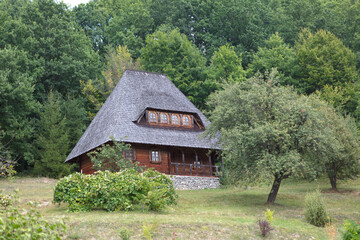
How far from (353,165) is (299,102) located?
7.10 meters

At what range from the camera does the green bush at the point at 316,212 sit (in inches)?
796

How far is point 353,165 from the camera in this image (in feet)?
98.8

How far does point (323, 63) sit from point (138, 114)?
23725 mm

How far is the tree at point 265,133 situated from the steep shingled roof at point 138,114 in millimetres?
5177

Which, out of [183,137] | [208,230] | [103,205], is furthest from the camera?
[183,137]

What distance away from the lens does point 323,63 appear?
162ft

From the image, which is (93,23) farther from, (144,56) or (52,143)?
(52,143)

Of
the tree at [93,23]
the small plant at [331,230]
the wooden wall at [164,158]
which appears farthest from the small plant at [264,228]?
the tree at [93,23]

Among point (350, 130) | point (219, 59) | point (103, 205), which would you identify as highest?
point (219, 59)

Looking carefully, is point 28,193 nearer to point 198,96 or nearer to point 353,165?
point 353,165

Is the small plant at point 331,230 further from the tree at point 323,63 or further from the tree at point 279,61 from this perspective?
the tree at point 279,61

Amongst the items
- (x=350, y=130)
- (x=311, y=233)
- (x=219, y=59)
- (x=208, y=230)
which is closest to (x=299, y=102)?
(x=350, y=130)

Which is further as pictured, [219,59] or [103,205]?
[219,59]

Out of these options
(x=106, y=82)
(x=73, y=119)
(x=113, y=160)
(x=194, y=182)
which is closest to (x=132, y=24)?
(x=106, y=82)
